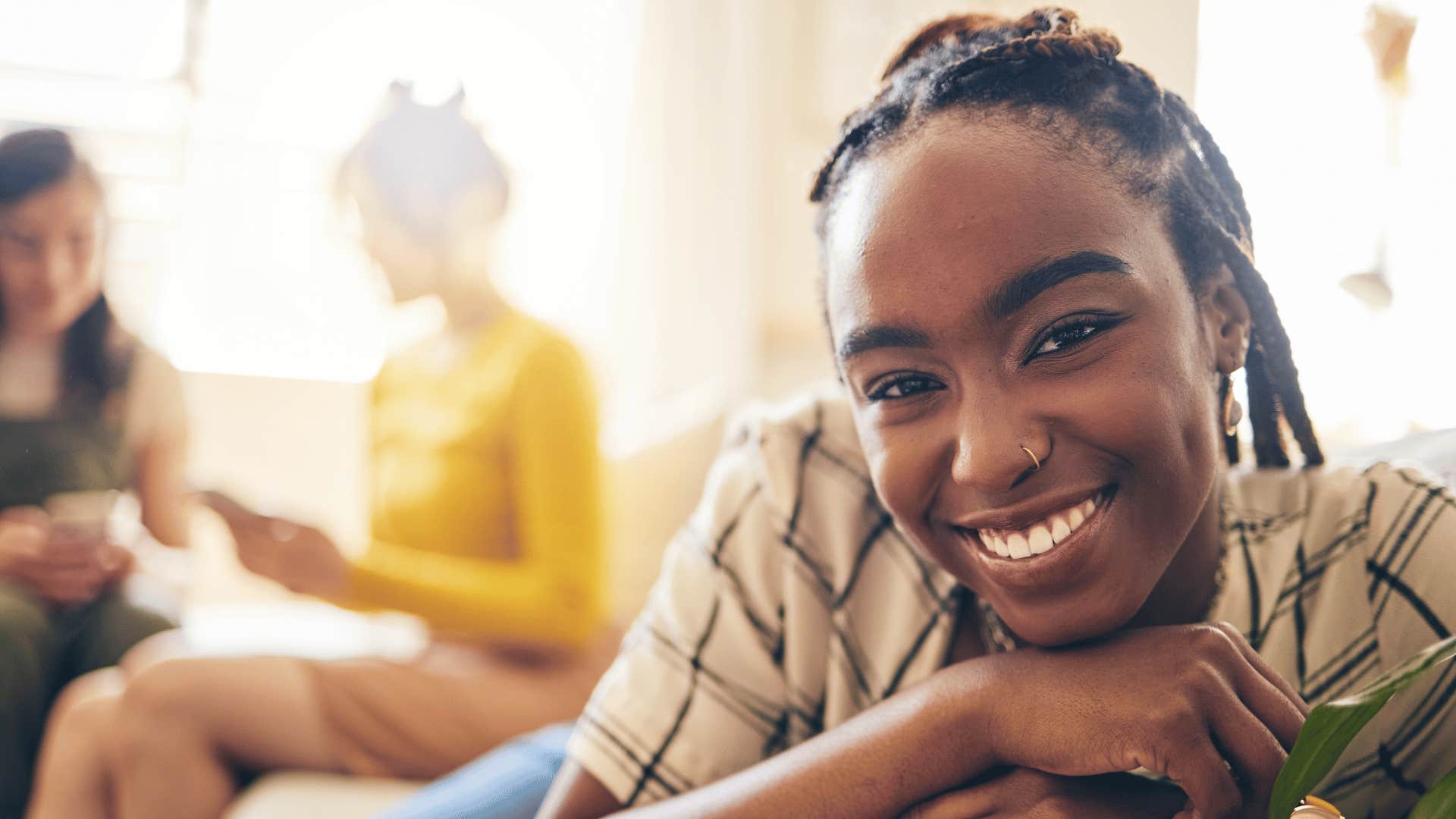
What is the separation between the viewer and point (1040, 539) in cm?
62

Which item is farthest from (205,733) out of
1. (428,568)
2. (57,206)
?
(57,206)

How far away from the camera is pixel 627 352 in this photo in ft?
8.76

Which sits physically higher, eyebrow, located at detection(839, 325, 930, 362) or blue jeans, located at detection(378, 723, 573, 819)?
eyebrow, located at detection(839, 325, 930, 362)

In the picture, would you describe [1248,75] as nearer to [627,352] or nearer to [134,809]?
[134,809]

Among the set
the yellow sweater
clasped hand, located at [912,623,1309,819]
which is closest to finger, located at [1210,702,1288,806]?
clasped hand, located at [912,623,1309,819]

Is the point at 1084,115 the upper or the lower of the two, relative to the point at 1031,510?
upper

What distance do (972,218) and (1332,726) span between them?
0.31 metres

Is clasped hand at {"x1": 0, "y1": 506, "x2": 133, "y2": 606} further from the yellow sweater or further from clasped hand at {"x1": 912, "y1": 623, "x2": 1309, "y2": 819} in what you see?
clasped hand at {"x1": 912, "y1": 623, "x2": 1309, "y2": 819}

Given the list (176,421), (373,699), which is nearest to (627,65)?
(176,421)

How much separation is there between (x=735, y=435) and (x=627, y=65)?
190cm

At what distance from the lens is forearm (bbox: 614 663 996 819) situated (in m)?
0.65

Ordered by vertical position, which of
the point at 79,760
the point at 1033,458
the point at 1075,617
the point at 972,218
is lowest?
the point at 79,760

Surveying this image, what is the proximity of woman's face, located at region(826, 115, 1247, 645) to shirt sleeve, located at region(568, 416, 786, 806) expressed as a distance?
0.24 metres

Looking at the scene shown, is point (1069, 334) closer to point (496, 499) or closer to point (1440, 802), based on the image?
point (1440, 802)
